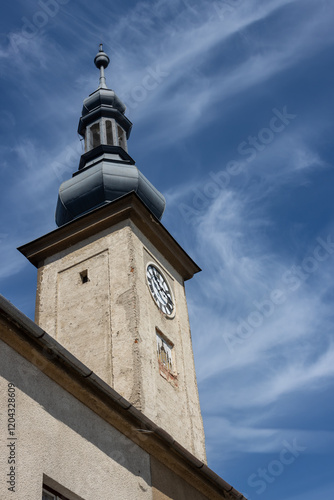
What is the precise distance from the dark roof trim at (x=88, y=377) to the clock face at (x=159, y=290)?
18.5 ft

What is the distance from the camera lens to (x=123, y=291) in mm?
14461

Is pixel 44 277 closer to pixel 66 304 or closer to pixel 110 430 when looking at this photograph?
pixel 66 304

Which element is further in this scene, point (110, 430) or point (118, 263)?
point (118, 263)

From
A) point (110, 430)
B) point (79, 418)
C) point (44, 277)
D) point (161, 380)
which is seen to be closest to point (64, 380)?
point (79, 418)

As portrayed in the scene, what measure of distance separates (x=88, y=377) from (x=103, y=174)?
397 inches

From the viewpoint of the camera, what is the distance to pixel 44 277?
16.2 metres

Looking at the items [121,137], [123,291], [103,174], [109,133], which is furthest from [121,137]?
[123,291]

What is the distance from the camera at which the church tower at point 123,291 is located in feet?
43.9

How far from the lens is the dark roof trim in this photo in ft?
24.6

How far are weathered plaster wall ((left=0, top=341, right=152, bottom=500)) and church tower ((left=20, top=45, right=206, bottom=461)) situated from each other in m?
3.87

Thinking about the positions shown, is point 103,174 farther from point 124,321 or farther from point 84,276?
point 124,321

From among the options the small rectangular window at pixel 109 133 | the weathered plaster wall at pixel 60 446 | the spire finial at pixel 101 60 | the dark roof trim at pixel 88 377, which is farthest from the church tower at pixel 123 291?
the spire finial at pixel 101 60

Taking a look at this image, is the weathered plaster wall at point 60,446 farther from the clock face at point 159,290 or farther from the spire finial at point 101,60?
the spire finial at point 101,60

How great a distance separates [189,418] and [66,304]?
3.65 meters
